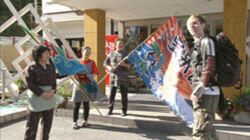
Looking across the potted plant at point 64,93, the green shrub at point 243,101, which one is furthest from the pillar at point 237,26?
the potted plant at point 64,93

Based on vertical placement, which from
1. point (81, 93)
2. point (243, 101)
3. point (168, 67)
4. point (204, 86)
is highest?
point (168, 67)

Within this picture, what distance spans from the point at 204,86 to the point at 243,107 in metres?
2.58

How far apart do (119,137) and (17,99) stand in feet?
14.3

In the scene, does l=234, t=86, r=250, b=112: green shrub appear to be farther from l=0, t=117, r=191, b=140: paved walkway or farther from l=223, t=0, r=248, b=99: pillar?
l=0, t=117, r=191, b=140: paved walkway

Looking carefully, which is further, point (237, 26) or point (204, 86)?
point (237, 26)

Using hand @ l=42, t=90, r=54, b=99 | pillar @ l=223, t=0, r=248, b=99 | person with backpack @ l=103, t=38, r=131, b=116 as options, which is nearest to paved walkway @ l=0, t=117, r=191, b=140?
person with backpack @ l=103, t=38, r=131, b=116

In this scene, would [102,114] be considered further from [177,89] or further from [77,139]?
[177,89]

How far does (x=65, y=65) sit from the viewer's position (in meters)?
4.30

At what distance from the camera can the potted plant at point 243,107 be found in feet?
14.6

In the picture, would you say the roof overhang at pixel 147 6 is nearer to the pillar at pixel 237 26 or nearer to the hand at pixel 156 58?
the pillar at pixel 237 26

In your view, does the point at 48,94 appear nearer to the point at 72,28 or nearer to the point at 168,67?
the point at 168,67

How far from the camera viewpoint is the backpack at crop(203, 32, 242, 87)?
2551 mm

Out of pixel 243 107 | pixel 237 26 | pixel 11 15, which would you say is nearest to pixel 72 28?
pixel 11 15

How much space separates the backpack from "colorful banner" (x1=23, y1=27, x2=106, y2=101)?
110 inches
